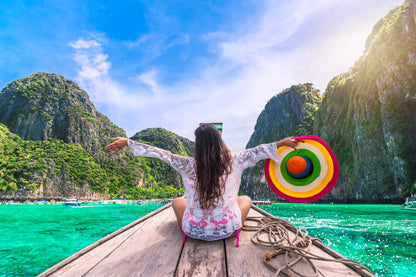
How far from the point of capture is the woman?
6.38ft

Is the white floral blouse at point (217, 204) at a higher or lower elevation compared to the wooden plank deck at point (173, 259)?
higher

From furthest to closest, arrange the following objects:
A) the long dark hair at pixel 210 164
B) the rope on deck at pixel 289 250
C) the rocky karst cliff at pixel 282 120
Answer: the rocky karst cliff at pixel 282 120
the long dark hair at pixel 210 164
the rope on deck at pixel 289 250

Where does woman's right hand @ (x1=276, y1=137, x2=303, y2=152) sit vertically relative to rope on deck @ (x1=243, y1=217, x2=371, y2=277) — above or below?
above

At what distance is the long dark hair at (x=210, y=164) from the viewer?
192cm

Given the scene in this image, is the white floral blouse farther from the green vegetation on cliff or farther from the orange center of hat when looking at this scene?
the green vegetation on cliff

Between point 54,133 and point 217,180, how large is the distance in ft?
308

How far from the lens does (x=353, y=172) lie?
43.1 meters

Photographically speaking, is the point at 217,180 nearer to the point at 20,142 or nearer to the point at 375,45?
Answer: the point at 375,45

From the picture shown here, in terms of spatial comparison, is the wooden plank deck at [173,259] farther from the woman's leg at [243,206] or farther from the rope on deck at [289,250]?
the woman's leg at [243,206]

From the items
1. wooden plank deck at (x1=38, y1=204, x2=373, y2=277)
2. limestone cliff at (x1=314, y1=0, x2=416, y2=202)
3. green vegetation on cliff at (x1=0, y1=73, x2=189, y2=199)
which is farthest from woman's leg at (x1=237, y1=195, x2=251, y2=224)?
green vegetation on cliff at (x1=0, y1=73, x2=189, y2=199)

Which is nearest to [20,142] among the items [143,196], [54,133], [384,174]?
[54,133]

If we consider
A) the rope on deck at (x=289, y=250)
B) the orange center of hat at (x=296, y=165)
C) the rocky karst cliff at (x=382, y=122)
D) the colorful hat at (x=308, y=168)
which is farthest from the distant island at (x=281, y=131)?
the rope on deck at (x=289, y=250)

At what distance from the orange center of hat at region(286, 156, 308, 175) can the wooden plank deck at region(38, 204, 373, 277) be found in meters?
0.71

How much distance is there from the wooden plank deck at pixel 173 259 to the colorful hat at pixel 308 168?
21.2 inches
